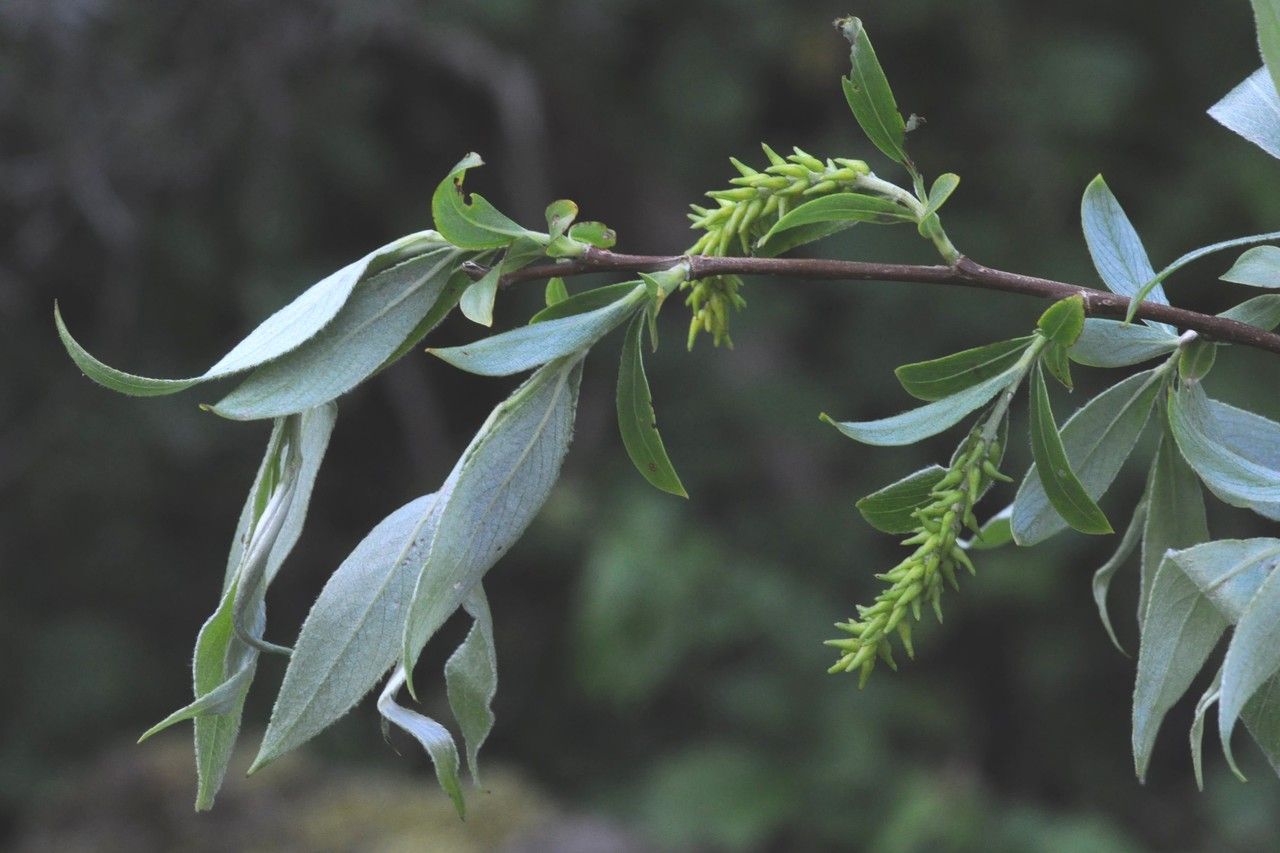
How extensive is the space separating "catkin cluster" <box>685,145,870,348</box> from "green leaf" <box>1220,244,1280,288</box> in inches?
7.1

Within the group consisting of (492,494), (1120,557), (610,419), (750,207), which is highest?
(750,207)

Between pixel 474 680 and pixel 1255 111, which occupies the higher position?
pixel 1255 111

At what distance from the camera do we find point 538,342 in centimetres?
57

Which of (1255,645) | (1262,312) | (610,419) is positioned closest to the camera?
(1255,645)

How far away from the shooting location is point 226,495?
3174mm

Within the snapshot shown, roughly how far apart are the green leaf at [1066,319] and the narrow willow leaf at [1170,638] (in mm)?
125

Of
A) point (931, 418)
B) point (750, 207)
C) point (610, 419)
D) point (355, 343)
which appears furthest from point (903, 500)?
point (610, 419)

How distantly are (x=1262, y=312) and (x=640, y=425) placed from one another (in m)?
0.31

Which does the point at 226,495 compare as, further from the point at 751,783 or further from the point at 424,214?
the point at 751,783

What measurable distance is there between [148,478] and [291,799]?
0.88 meters

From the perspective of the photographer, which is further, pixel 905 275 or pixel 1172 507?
pixel 1172 507

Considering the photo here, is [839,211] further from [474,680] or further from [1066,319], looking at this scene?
[474,680]

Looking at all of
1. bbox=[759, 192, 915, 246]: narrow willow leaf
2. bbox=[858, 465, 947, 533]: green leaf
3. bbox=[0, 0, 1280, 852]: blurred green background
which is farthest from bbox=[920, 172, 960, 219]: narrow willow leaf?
bbox=[0, 0, 1280, 852]: blurred green background

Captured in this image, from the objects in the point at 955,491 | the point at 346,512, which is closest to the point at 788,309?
the point at 346,512
